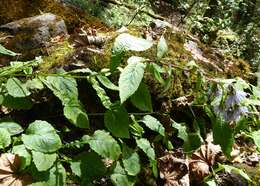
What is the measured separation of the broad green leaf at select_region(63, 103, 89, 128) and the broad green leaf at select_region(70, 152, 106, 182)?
160mm

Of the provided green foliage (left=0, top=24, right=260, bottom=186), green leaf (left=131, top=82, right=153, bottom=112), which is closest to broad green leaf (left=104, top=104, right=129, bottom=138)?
green foliage (left=0, top=24, right=260, bottom=186)

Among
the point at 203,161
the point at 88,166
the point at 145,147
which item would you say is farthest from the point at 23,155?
the point at 203,161

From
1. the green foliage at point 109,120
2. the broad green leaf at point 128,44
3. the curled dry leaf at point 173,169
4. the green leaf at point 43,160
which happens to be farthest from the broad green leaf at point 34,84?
the curled dry leaf at point 173,169

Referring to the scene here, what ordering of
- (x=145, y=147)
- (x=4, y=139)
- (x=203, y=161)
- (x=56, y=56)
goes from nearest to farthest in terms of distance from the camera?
(x=4, y=139), (x=145, y=147), (x=203, y=161), (x=56, y=56)

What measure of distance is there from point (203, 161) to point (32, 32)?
175 cm

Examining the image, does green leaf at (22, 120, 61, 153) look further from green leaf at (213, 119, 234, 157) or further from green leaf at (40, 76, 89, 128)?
green leaf at (213, 119, 234, 157)

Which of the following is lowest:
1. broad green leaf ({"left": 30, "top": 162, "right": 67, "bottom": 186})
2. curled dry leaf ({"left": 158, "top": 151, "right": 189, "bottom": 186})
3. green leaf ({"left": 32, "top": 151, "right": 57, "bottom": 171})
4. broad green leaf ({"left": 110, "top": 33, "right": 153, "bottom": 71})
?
curled dry leaf ({"left": 158, "top": 151, "right": 189, "bottom": 186})

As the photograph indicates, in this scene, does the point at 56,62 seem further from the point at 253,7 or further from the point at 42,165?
the point at 253,7

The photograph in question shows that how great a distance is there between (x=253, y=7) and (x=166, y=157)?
1095cm

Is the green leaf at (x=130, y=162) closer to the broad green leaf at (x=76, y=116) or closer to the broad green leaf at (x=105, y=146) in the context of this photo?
the broad green leaf at (x=105, y=146)

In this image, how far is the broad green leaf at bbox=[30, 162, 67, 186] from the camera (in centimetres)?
205

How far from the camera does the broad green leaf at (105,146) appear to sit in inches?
84.5

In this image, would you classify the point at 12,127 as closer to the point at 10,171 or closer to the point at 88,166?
the point at 10,171

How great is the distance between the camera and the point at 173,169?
107 inches
